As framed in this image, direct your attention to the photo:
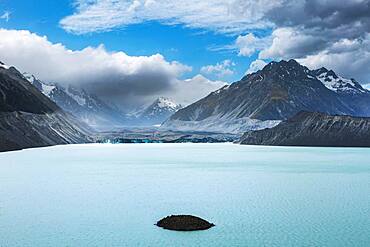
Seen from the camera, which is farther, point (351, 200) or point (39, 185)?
point (39, 185)

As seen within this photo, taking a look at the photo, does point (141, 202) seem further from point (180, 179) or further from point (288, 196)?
point (180, 179)

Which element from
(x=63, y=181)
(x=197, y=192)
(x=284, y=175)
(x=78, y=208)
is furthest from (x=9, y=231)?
(x=284, y=175)

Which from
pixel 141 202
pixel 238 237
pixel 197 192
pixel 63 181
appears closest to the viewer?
pixel 238 237

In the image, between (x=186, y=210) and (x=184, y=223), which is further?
(x=186, y=210)

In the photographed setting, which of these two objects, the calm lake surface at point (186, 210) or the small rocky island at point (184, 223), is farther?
the small rocky island at point (184, 223)

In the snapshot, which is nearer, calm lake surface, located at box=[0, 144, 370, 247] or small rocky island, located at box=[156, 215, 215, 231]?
calm lake surface, located at box=[0, 144, 370, 247]

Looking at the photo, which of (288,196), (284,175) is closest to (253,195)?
(288,196)

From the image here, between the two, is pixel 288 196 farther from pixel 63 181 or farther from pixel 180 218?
pixel 63 181

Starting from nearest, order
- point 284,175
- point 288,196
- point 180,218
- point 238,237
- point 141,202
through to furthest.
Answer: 1. point 238,237
2. point 180,218
3. point 141,202
4. point 288,196
5. point 284,175
